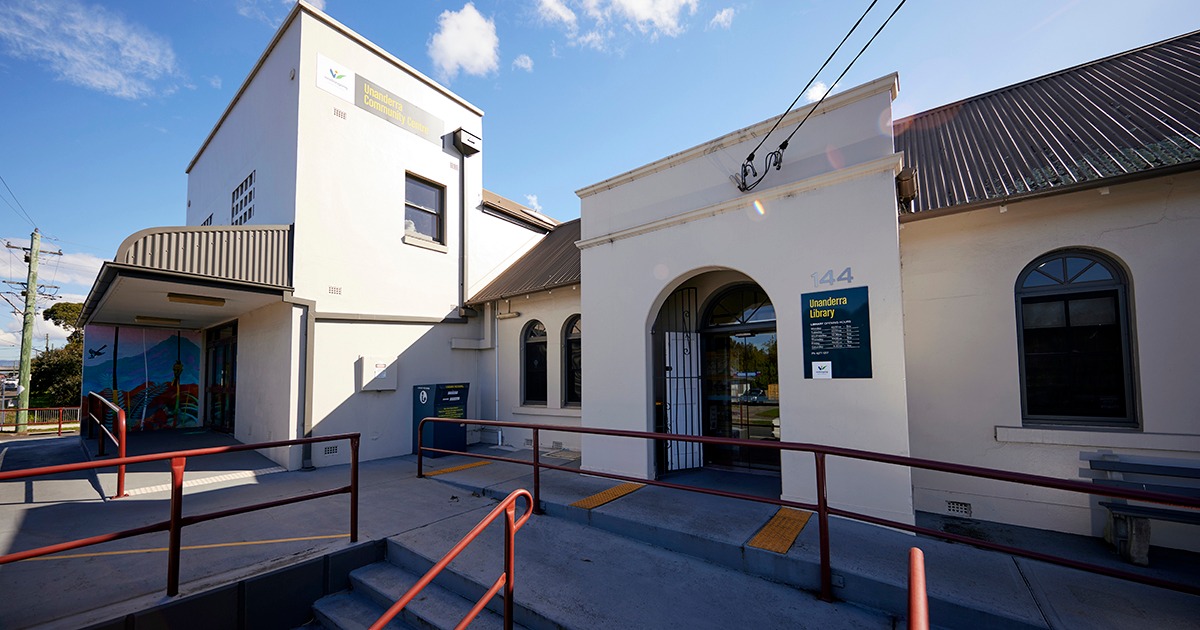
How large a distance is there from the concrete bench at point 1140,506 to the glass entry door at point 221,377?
14.6 m

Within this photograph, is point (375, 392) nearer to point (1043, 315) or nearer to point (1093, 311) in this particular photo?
point (1043, 315)

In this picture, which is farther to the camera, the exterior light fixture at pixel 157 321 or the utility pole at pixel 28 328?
the utility pole at pixel 28 328

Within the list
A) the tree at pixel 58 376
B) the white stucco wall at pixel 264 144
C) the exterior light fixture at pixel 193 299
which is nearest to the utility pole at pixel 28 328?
the tree at pixel 58 376

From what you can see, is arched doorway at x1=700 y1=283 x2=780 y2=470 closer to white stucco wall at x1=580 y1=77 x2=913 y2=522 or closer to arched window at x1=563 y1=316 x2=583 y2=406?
white stucco wall at x1=580 y1=77 x2=913 y2=522

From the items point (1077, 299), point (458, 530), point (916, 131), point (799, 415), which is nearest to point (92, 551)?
point (458, 530)

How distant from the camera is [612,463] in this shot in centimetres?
697

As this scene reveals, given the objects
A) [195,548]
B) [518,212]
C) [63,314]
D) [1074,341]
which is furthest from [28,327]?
[1074,341]

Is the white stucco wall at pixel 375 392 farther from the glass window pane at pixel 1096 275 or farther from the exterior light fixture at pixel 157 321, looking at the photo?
the glass window pane at pixel 1096 275

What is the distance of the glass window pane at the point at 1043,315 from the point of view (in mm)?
5617

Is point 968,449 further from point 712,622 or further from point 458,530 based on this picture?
point 458,530

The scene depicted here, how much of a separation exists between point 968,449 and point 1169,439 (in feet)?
5.44

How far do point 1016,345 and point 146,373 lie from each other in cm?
1817

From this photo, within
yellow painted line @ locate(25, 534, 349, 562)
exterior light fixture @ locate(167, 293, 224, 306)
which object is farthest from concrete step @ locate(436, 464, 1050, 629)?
exterior light fixture @ locate(167, 293, 224, 306)

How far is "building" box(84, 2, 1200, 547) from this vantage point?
5137 mm
